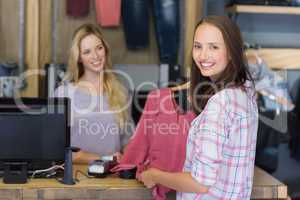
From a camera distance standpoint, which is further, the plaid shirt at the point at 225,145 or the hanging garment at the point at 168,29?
the hanging garment at the point at 168,29

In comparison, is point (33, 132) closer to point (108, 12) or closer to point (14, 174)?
point (14, 174)

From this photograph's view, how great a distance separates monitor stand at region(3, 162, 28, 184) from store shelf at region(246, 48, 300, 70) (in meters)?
2.16

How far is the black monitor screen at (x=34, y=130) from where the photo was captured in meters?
2.00

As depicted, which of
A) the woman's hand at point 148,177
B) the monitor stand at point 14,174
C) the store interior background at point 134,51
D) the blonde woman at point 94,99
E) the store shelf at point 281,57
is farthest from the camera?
the store shelf at point 281,57

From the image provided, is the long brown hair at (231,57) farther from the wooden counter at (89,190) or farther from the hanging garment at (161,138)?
the wooden counter at (89,190)

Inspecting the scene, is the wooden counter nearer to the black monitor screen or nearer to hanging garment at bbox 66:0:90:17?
the black monitor screen

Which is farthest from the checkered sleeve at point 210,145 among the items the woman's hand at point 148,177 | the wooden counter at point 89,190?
the wooden counter at point 89,190

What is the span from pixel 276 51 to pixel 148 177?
7.04 feet

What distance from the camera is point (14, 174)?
1980 millimetres

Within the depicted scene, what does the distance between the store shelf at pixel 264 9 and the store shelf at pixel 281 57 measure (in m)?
0.28

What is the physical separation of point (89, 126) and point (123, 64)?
2.94 ft

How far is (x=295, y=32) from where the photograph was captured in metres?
3.90

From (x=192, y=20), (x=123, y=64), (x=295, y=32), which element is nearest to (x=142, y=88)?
(x=123, y=64)

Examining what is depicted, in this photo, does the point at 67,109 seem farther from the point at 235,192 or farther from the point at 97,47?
the point at 97,47
